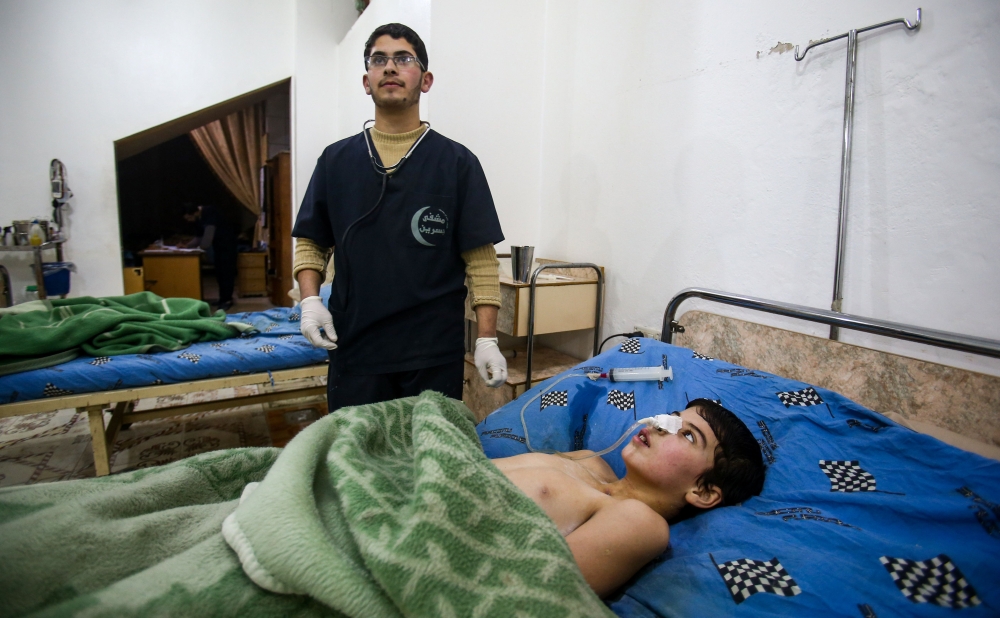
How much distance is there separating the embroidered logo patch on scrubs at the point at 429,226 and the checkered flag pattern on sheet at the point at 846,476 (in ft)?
A: 3.93

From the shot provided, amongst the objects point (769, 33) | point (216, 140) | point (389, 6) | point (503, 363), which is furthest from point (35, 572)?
point (216, 140)

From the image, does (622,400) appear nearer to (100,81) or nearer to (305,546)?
(305,546)

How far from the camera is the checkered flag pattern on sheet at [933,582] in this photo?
2.70 ft

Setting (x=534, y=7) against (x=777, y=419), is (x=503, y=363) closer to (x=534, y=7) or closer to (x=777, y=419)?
(x=777, y=419)

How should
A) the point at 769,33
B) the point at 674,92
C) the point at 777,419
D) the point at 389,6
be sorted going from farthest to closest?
the point at 389,6, the point at 674,92, the point at 769,33, the point at 777,419

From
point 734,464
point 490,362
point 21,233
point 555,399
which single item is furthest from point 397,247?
point 21,233

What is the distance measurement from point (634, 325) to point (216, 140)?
6.34m

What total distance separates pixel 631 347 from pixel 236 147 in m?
6.55

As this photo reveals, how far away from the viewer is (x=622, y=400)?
156 centimetres

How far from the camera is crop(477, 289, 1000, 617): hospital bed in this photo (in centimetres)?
87

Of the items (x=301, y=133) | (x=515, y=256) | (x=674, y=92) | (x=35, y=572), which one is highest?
(x=301, y=133)

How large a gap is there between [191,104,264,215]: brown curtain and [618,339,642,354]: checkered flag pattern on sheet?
644 centimetres

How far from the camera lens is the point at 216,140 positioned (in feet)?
21.2

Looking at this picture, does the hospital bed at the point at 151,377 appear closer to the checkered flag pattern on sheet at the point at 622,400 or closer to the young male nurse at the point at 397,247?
the young male nurse at the point at 397,247
